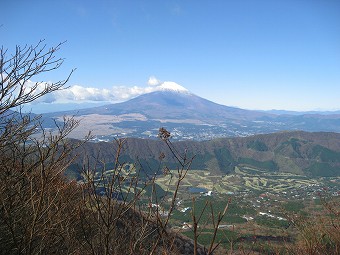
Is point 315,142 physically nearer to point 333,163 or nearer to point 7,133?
point 333,163

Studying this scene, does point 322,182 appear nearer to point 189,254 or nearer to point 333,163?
point 333,163

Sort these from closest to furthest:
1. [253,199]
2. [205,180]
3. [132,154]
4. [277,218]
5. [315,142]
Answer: [277,218], [253,199], [205,180], [132,154], [315,142]

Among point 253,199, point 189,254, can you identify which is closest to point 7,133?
point 189,254

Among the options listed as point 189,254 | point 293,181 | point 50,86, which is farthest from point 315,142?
point 50,86

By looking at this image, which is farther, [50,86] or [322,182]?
[322,182]

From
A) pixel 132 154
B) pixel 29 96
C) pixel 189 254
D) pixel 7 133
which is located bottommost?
pixel 132 154

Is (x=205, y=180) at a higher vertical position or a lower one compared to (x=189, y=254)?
lower

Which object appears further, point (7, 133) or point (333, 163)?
point (333, 163)

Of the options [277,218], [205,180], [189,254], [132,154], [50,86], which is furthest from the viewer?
[132,154]

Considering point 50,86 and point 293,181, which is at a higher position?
point 50,86
